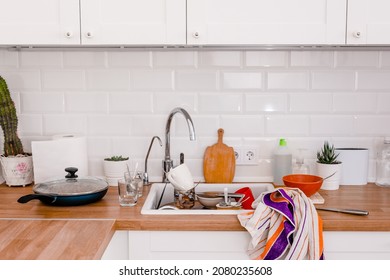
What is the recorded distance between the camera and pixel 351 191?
7.38 feet

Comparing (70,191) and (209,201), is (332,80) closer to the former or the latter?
(209,201)

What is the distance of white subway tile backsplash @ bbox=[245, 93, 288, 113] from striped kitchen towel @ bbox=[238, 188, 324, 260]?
63 centimetres

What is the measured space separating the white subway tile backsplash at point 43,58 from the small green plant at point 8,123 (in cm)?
19

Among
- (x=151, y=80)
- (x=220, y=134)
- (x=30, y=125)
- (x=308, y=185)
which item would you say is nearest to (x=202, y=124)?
(x=220, y=134)

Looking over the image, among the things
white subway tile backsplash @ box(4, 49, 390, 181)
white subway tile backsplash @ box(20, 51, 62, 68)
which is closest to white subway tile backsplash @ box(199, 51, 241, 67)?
white subway tile backsplash @ box(4, 49, 390, 181)

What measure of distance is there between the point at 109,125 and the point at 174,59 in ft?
1.46

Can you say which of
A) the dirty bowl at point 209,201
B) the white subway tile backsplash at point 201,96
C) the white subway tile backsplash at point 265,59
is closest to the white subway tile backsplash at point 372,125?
the white subway tile backsplash at point 201,96
